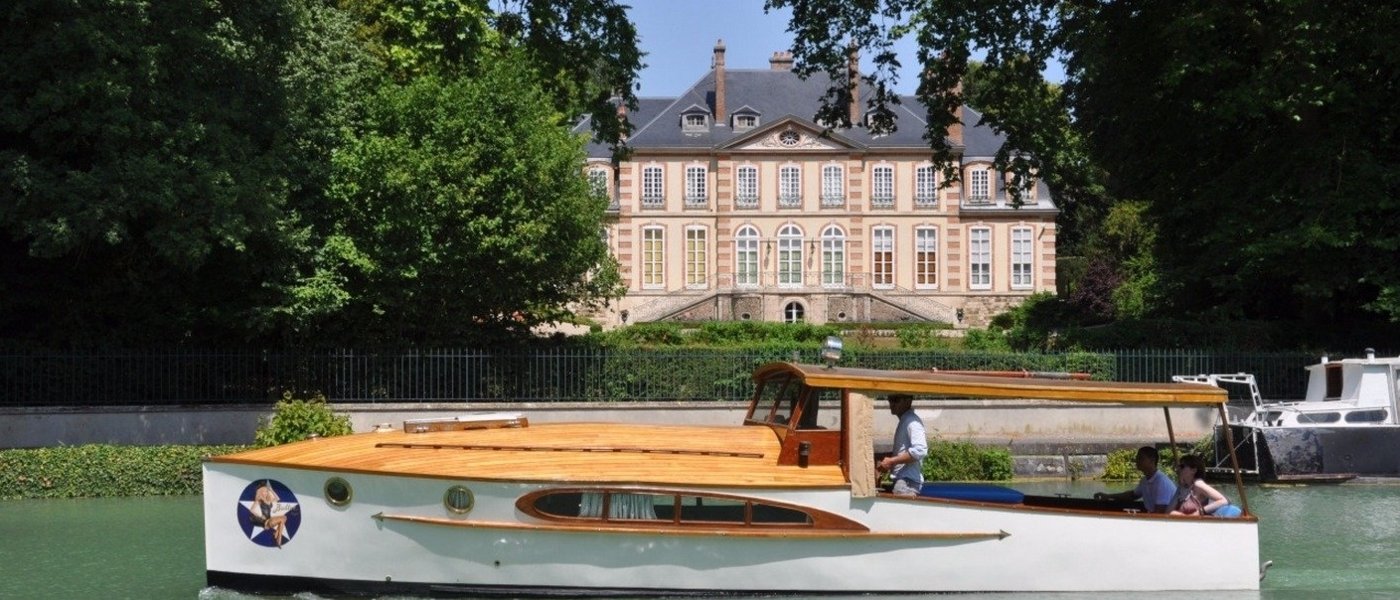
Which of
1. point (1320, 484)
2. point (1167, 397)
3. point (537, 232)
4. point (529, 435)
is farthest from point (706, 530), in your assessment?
point (537, 232)

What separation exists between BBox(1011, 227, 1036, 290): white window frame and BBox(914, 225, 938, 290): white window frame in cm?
361

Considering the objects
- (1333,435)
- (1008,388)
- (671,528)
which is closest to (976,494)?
(1008,388)

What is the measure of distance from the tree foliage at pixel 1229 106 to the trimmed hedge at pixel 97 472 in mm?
11513

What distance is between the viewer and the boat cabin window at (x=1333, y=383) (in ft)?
84.4

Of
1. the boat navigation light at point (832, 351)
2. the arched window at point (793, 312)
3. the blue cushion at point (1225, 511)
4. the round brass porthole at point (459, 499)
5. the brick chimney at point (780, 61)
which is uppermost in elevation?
the brick chimney at point (780, 61)

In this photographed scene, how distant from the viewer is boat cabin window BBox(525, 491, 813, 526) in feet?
44.7

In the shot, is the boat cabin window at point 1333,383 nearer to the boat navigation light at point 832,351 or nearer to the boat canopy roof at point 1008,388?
the boat canopy roof at point 1008,388

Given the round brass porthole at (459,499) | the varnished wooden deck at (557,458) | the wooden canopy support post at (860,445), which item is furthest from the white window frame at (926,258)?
the round brass porthole at (459,499)

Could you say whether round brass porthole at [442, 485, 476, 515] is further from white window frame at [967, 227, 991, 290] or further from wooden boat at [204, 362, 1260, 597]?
white window frame at [967, 227, 991, 290]

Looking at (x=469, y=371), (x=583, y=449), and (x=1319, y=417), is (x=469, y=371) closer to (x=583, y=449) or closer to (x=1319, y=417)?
(x=583, y=449)

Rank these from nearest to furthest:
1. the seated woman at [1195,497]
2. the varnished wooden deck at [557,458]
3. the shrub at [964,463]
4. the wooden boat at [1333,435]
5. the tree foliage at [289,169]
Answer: the varnished wooden deck at [557,458] → the seated woman at [1195,497] → the tree foliage at [289,169] → the shrub at [964,463] → the wooden boat at [1333,435]

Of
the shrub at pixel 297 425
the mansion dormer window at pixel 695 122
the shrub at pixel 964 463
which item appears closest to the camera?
Result: the shrub at pixel 297 425

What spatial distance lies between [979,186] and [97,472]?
5596 cm

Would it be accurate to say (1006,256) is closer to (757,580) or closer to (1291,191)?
(1291,191)
